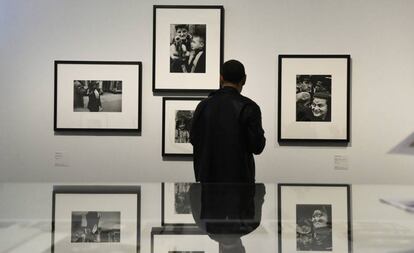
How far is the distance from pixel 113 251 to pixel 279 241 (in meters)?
0.39

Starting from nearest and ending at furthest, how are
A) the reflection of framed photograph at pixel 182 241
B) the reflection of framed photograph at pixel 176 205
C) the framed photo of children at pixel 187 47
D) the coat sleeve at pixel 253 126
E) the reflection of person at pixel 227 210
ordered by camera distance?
the reflection of framed photograph at pixel 182 241 → the reflection of person at pixel 227 210 → the reflection of framed photograph at pixel 176 205 → the coat sleeve at pixel 253 126 → the framed photo of children at pixel 187 47

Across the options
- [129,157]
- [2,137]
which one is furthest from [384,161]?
[2,137]

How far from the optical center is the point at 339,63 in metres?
3.63

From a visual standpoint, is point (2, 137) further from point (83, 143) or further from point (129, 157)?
point (129, 157)

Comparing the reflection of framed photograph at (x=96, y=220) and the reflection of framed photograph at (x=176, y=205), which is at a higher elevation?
the reflection of framed photograph at (x=96, y=220)

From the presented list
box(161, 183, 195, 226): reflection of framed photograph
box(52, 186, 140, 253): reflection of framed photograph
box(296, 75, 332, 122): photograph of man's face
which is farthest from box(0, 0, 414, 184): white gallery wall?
box(52, 186, 140, 253): reflection of framed photograph

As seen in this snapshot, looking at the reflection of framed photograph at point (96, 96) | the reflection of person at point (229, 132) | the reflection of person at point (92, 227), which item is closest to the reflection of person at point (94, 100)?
the reflection of framed photograph at point (96, 96)

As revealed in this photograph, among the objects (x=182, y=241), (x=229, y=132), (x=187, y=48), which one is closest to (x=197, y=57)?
(x=187, y=48)

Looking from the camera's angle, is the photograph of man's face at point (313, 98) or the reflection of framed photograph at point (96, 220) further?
the photograph of man's face at point (313, 98)

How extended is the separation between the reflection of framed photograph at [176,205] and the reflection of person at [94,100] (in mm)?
1710

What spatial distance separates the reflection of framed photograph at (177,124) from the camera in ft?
11.9

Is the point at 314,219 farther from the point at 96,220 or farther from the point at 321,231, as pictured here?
the point at 96,220

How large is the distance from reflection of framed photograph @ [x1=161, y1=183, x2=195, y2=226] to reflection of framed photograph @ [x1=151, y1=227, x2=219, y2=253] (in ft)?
0.34

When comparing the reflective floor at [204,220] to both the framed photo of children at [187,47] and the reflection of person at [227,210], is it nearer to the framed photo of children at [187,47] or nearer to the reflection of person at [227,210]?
the reflection of person at [227,210]
